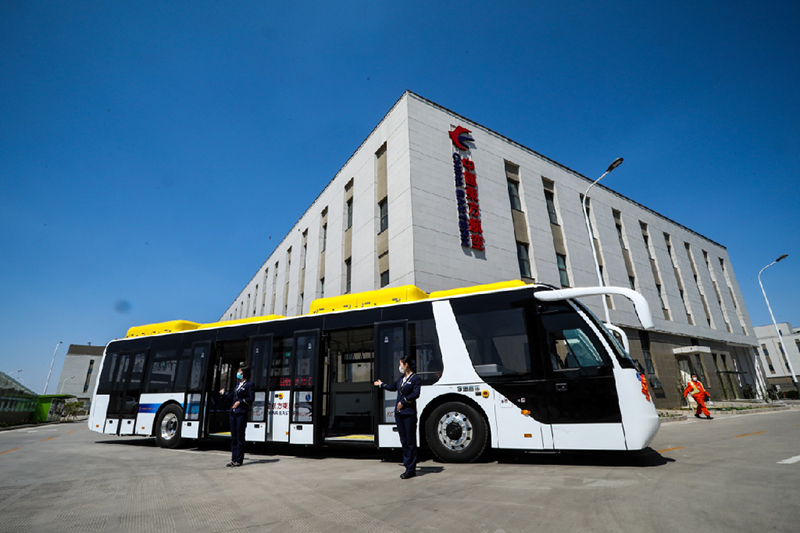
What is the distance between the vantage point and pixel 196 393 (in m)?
9.76

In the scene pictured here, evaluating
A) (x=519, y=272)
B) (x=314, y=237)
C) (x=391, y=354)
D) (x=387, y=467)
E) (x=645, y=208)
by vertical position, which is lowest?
(x=387, y=467)

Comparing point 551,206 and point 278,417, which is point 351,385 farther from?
point 551,206

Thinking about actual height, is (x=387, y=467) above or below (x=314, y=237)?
below

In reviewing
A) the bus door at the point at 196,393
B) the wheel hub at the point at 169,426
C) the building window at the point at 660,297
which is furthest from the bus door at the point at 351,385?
the building window at the point at 660,297

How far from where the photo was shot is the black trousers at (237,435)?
7117mm

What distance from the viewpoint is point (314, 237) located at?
26.9 m

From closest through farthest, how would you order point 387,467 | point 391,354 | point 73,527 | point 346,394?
point 73,527
point 387,467
point 391,354
point 346,394

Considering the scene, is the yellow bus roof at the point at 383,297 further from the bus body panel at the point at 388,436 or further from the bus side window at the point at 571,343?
the bus body panel at the point at 388,436

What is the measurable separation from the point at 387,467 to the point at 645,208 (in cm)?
3421

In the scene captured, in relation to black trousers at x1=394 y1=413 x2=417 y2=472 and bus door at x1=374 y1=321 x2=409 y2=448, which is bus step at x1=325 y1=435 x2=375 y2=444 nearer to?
bus door at x1=374 y1=321 x2=409 y2=448

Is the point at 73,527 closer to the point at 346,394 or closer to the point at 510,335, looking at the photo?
the point at 510,335

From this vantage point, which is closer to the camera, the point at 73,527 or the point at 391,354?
the point at 73,527

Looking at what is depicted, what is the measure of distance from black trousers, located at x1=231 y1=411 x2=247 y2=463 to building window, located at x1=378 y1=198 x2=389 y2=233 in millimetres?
12483

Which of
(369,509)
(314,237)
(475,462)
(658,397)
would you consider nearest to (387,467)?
(475,462)
